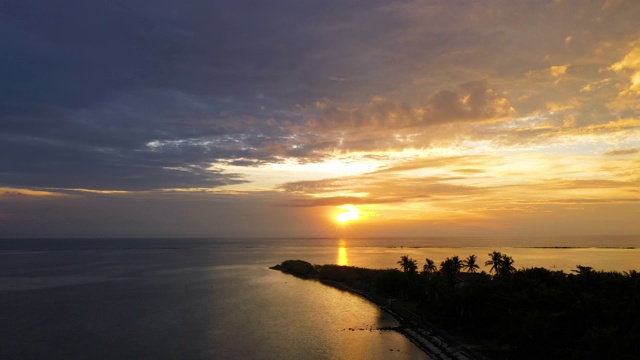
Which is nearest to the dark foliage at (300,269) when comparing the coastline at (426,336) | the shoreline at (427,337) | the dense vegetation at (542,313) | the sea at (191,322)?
the sea at (191,322)

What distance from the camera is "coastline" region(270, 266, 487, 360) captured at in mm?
41688

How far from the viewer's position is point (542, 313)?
39.5 metres

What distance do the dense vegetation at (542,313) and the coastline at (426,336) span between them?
1.53 m

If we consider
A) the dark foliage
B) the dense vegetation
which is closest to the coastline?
the dense vegetation

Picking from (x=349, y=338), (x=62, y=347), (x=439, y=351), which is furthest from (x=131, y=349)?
(x=439, y=351)

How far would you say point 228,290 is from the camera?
8950cm

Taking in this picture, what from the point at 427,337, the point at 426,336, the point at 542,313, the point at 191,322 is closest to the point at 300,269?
the point at 191,322

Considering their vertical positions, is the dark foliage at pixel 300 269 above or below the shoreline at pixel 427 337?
above

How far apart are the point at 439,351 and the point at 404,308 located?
784 inches

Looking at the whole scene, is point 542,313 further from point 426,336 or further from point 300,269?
point 300,269

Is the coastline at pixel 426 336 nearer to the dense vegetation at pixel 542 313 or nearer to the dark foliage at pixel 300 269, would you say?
the dense vegetation at pixel 542 313

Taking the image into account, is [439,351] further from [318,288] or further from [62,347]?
[318,288]

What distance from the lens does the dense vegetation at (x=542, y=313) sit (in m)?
33.4

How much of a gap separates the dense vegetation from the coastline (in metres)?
1.53
